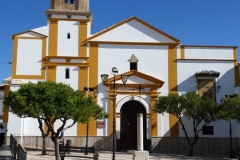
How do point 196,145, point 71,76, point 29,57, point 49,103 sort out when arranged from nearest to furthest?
point 49,103 < point 196,145 < point 29,57 < point 71,76

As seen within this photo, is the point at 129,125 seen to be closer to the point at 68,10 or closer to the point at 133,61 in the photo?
the point at 133,61

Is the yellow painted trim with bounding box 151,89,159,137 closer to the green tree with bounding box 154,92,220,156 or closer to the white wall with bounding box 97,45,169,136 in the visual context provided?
the green tree with bounding box 154,92,220,156

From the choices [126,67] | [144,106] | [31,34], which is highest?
[31,34]

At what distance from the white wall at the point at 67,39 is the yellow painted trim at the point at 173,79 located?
6847 mm

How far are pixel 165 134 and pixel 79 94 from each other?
11.2 m

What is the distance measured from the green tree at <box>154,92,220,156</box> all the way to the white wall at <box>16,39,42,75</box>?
352 inches

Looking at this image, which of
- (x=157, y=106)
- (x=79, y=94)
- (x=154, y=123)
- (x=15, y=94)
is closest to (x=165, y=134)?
(x=154, y=123)

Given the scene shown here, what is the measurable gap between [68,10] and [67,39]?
221 cm

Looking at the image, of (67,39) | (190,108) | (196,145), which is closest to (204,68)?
(190,108)

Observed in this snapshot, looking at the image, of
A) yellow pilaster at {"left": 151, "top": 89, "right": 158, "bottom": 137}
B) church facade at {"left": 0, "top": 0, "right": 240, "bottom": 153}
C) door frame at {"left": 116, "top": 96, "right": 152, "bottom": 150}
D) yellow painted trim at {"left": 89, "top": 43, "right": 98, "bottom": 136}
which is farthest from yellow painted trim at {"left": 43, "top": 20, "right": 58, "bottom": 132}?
yellow pilaster at {"left": 151, "top": 89, "right": 158, "bottom": 137}

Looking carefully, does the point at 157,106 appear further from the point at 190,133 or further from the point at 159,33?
the point at 159,33

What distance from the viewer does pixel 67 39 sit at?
2598cm

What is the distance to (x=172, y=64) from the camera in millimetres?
26172

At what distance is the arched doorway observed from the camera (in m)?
25.2
